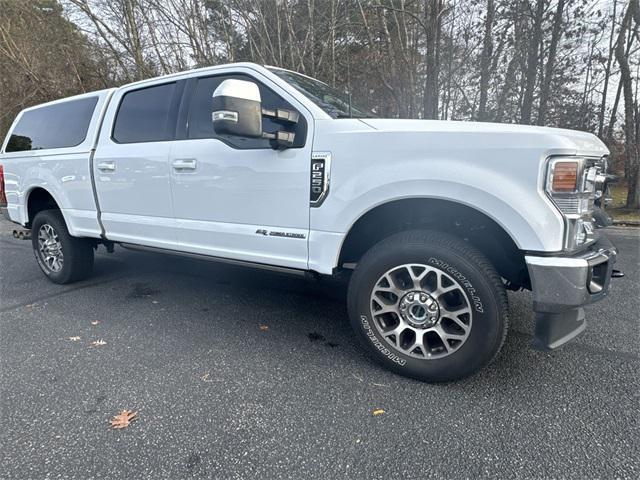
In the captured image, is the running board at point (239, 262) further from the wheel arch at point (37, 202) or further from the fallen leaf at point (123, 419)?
the wheel arch at point (37, 202)

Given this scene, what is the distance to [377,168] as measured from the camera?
7.59 ft

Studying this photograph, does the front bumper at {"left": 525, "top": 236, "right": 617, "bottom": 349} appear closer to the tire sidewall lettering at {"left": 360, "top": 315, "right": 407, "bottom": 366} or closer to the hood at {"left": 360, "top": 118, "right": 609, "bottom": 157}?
the hood at {"left": 360, "top": 118, "right": 609, "bottom": 157}

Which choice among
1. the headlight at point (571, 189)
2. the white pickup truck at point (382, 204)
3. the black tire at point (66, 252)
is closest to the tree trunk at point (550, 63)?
the white pickup truck at point (382, 204)

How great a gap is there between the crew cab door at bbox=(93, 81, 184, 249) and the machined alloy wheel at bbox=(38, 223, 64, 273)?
3.43ft

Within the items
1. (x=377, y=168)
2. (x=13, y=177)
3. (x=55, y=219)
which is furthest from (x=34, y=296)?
(x=377, y=168)

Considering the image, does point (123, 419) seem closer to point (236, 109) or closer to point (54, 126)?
point (236, 109)

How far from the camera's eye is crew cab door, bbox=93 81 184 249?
10.7 feet

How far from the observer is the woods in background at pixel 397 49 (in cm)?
1030

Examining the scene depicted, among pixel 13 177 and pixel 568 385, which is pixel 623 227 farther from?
pixel 13 177

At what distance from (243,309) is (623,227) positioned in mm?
8229

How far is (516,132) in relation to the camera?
2.01 meters

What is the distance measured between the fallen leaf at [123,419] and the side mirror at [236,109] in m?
1.66

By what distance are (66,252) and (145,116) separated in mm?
1900

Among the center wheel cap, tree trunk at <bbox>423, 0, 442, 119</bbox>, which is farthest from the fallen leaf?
tree trunk at <bbox>423, 0, 442, 119</bbox>
